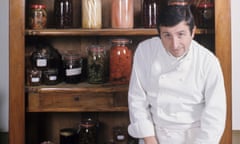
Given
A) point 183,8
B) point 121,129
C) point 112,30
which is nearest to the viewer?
point 183,8

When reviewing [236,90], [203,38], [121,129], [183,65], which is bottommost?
[121,129]

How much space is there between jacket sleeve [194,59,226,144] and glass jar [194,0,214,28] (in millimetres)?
384

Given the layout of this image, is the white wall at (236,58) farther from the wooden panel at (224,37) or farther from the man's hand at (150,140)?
the man's hand at (150,140)

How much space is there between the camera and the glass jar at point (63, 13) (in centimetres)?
183

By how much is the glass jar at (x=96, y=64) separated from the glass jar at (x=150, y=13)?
0.81ft

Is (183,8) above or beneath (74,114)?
above

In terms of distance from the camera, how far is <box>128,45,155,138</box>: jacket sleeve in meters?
1.47

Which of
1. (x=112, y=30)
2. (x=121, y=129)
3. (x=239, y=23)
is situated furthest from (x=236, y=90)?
(x=112, y=30)

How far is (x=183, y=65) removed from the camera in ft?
4.64

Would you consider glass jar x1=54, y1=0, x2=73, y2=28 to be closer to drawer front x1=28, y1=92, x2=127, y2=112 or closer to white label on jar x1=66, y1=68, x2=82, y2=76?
white label on jar x1=66, y1=68, x2=82, y2=76

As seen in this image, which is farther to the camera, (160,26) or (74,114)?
(74,114)

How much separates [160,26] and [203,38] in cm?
53

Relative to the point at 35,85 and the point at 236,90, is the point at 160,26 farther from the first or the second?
the point at 236,90

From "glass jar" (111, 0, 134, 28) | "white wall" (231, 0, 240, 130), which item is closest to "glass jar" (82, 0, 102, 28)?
"glass jar" (111, 0, 134, 28)
